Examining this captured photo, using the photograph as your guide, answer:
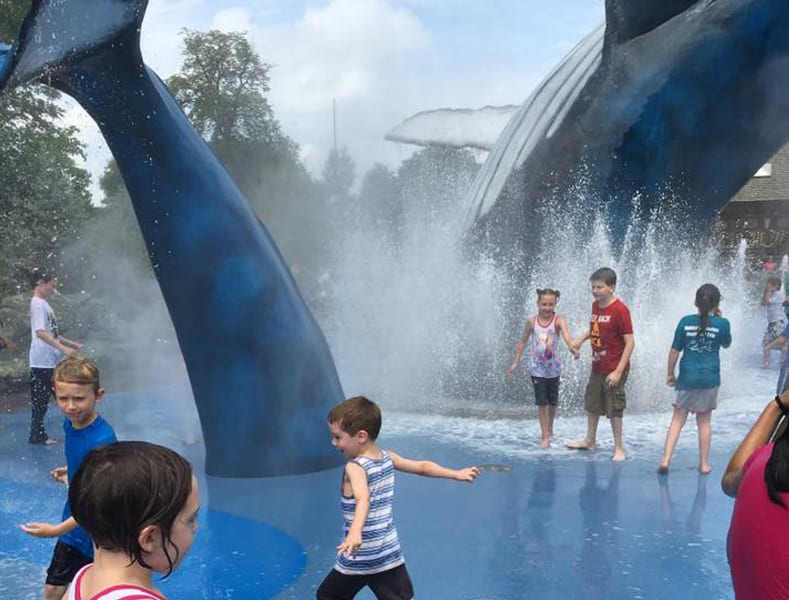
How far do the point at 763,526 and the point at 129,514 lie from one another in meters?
1.15

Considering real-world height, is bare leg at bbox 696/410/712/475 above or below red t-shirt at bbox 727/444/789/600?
below

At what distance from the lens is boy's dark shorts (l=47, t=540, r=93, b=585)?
3088 mm

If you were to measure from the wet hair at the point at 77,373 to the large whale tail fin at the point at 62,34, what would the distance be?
2476mm

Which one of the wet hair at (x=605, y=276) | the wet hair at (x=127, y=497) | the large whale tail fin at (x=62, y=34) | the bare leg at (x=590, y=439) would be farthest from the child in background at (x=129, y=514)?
the bare leg at (x=590, y=439)

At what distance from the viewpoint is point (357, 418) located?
9.42ft

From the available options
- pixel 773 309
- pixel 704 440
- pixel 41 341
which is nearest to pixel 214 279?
pixel 41 341

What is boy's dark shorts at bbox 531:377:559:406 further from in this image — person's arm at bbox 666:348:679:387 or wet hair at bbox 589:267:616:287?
person's arm at bbox 666:348:679:387

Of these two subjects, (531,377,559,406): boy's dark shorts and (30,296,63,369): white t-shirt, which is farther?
(30,296,63,369): white t-shirt

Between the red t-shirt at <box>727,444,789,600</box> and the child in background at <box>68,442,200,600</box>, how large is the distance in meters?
1.07

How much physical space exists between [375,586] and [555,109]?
7.38 meters

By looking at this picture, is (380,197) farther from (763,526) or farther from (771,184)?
(763,526)

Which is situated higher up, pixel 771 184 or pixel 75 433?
pixel 771 184

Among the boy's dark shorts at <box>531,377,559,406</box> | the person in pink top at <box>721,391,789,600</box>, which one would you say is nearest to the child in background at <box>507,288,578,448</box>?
the boy's dark shorts at <box>531,377,559,406</box>

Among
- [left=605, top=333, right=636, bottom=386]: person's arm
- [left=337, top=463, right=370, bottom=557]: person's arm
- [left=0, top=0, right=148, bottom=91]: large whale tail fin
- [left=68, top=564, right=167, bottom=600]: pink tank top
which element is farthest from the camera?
[left=605, top=333, right=636, bottom=386]: person's arm
